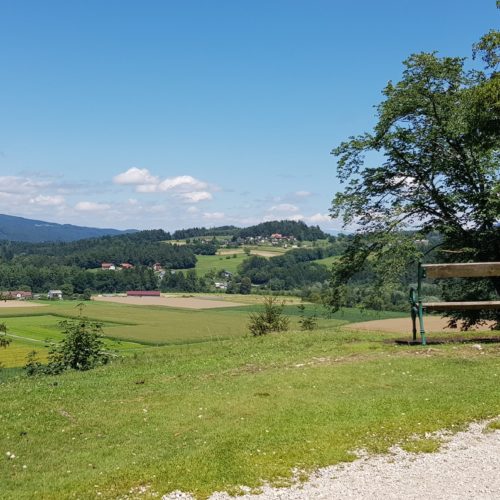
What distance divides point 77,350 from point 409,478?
13.3 metres

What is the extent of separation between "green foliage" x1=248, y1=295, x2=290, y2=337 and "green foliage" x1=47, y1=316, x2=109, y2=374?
7017mm

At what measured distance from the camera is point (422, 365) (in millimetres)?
11602

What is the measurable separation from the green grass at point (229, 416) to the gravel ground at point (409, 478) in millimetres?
309

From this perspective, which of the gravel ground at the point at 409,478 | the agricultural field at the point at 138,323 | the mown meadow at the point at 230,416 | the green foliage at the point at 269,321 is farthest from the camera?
the agricultural field at the point at 138,323

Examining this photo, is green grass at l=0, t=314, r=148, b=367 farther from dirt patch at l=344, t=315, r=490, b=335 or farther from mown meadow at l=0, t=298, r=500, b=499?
mown meadow at l=0, t=298, r=500, b=499

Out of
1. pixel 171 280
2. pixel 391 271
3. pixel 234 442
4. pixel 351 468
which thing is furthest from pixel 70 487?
pixel 171 280

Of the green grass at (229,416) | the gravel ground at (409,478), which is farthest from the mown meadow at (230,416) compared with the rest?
the gravel ground at (409,478)

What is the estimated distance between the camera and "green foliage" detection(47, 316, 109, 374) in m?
17.1

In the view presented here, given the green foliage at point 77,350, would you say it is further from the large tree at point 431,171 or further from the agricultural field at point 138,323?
the agricultural field at point 138,323

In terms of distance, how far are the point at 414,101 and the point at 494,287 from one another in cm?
879

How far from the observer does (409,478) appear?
6.36 metres

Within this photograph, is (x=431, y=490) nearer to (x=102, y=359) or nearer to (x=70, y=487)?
(x=70, y=487)

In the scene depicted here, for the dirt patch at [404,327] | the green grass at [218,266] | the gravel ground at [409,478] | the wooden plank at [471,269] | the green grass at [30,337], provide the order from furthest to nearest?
1. the green grass at [218,266]
2. the green grass at [30,337]
3. the dirt patch at [404,327]
4. the wooden plank at [471,269]
5. the gravel ground at [409,478]

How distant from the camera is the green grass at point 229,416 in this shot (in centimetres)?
693
